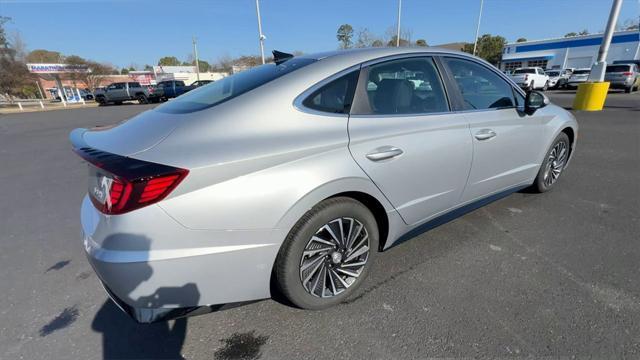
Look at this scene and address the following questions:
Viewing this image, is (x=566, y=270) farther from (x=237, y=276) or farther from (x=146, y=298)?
(x=146, y=298)

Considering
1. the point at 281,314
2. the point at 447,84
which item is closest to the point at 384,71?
the point at 447,84

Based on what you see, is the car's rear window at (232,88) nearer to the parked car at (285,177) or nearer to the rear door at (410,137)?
the parked car at (285,177)

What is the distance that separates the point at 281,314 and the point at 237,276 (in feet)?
1.92

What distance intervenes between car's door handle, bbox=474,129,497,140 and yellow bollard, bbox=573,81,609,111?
1152cm

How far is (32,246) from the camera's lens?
3.06 meters

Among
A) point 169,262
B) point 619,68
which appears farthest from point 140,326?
point 619,68

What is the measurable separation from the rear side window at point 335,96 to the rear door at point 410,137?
0.05m

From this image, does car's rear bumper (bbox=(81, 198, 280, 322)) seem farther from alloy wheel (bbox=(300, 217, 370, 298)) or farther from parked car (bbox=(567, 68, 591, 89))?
parked car (bbox=(567, 68, 591, 89))

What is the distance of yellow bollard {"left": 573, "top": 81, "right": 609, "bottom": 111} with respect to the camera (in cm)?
1082

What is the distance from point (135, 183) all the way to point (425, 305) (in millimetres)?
1891

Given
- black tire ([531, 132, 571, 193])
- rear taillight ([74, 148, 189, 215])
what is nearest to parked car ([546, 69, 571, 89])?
black tire ([531, 132, 571, 193])


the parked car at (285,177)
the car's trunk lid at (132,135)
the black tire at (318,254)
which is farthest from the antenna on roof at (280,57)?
the black tire at (318,254)

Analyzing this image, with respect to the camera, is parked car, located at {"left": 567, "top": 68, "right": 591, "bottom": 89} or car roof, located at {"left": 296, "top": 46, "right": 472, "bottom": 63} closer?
car roof, located at {"left": 296, "top": 46, "right": 472, "bottom": 63}

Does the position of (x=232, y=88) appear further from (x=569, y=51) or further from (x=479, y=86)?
(x=569, y=51)
